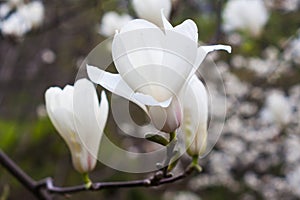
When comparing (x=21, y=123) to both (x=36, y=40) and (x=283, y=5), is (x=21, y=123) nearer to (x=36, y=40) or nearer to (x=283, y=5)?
(x=36, y=40)

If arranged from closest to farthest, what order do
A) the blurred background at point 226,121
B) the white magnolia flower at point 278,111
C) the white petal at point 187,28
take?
the white petal at point 187,28 → the white magnolia flower at point 278,111 → the blurred background at point 226,121

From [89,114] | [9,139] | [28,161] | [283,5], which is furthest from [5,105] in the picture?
[89,114]

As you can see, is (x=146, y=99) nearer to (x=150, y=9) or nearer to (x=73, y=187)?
(x=73, y=187)

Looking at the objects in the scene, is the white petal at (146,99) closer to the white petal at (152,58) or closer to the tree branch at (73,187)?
the white petal at (152,58)

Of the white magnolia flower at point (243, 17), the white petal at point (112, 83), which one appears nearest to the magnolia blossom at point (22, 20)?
the white magnolia flower at point (243, 17)

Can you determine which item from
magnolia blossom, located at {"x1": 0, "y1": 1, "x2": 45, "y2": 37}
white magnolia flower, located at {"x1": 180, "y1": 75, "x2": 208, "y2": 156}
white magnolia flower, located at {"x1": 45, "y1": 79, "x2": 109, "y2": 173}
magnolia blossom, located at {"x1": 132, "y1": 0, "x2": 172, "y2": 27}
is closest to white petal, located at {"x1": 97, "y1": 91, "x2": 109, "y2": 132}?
white magnolia flower, located at {"x1": 45, "y1": 79, "x2": 109, "y2": 173}

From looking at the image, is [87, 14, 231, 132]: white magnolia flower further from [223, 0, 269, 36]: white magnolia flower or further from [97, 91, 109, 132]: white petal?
[223, 0, 269, 36]: white magnolia flower

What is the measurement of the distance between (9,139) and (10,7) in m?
0.69

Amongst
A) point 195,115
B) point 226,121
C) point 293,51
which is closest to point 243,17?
point 293,51

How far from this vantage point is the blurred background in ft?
8.80

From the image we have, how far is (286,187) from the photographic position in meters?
3.11

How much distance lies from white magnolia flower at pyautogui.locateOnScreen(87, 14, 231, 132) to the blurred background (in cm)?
172

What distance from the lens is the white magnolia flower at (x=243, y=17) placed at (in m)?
1.87

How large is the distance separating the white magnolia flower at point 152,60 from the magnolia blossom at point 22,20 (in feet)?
4.37
